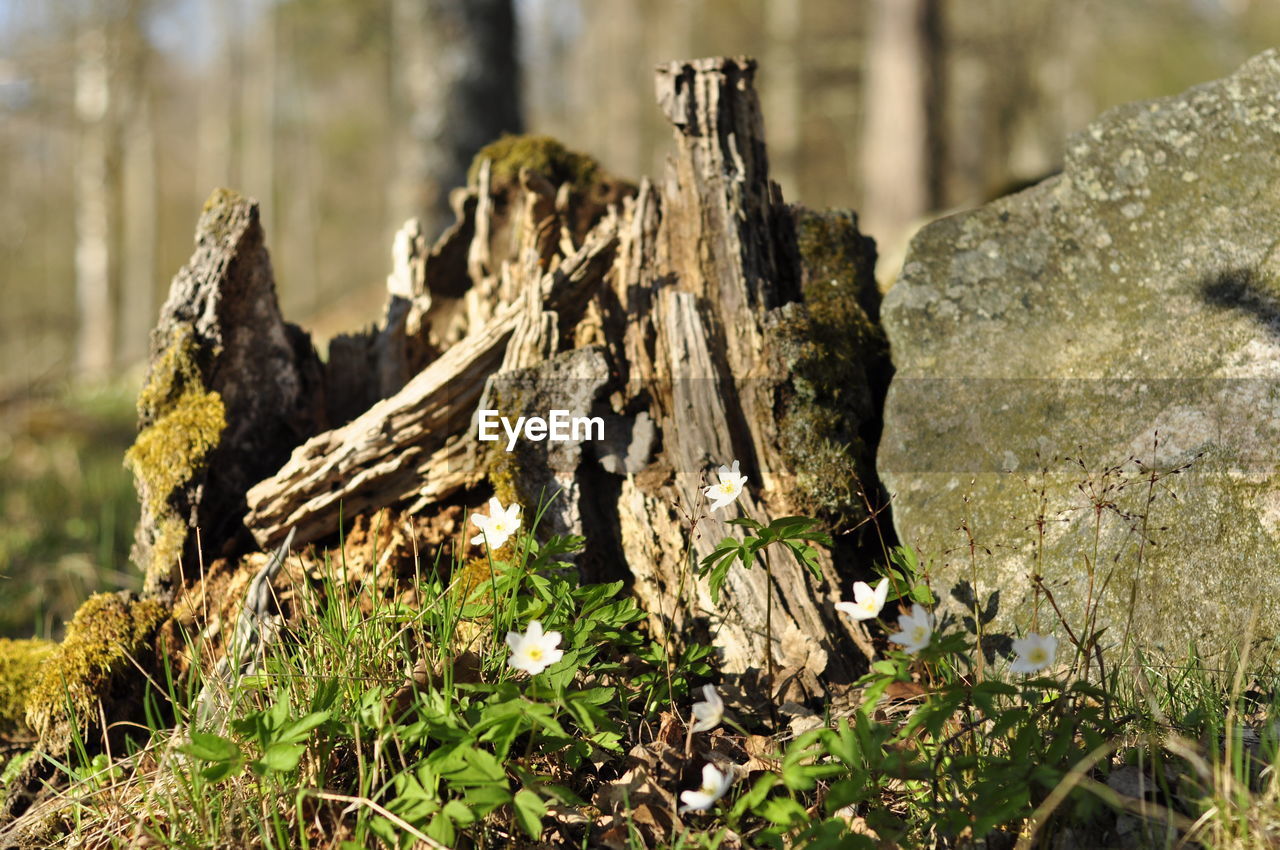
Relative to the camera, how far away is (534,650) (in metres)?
1.99

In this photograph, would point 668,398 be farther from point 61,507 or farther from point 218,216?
point 61,507

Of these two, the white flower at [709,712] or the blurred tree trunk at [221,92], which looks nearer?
the white flower at [709,712]

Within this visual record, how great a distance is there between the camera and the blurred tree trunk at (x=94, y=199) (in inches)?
617

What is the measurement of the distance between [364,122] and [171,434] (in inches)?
1166

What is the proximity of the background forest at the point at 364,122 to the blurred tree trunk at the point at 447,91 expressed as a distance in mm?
17

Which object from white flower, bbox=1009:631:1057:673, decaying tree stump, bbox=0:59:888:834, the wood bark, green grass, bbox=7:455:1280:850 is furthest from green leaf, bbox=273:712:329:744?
white flower, bbox=1009:631:1057:673

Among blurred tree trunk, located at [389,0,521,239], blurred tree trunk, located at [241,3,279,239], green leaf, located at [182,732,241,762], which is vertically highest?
blurred tree trunk, located at [241,3,279,239]

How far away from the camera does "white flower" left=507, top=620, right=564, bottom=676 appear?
196 centimetres

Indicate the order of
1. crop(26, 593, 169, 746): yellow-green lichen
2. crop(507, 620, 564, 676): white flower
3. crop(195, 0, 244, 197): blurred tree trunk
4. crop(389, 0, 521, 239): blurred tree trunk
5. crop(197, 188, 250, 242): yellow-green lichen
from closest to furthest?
1. crop(507, 620, 564, 676): white flower
2. crop(26, 593, 169, 746): yellow-green lichen
3. crop(197, 188, 250, 242): yellow-green lichen
4. crop(389, 0, 521, 239): blurred tree trunk
5. crop(195, 0, 244, 197): blurred tree trunk

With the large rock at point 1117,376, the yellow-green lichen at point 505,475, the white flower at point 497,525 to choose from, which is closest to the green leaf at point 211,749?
the white flower at point 497,525

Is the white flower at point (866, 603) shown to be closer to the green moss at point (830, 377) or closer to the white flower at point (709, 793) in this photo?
the white flower at point (709, 793)

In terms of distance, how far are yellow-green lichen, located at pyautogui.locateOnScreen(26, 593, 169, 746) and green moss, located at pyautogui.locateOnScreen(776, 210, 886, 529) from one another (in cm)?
208

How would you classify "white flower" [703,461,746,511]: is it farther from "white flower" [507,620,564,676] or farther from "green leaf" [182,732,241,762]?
"green leaf" [182,732,241,762]

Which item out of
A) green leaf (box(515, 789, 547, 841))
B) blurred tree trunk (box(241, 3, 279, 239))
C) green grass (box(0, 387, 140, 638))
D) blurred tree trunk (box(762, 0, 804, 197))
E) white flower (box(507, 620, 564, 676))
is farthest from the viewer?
blurred tree trunk (box(241, 3, 279, 239))
